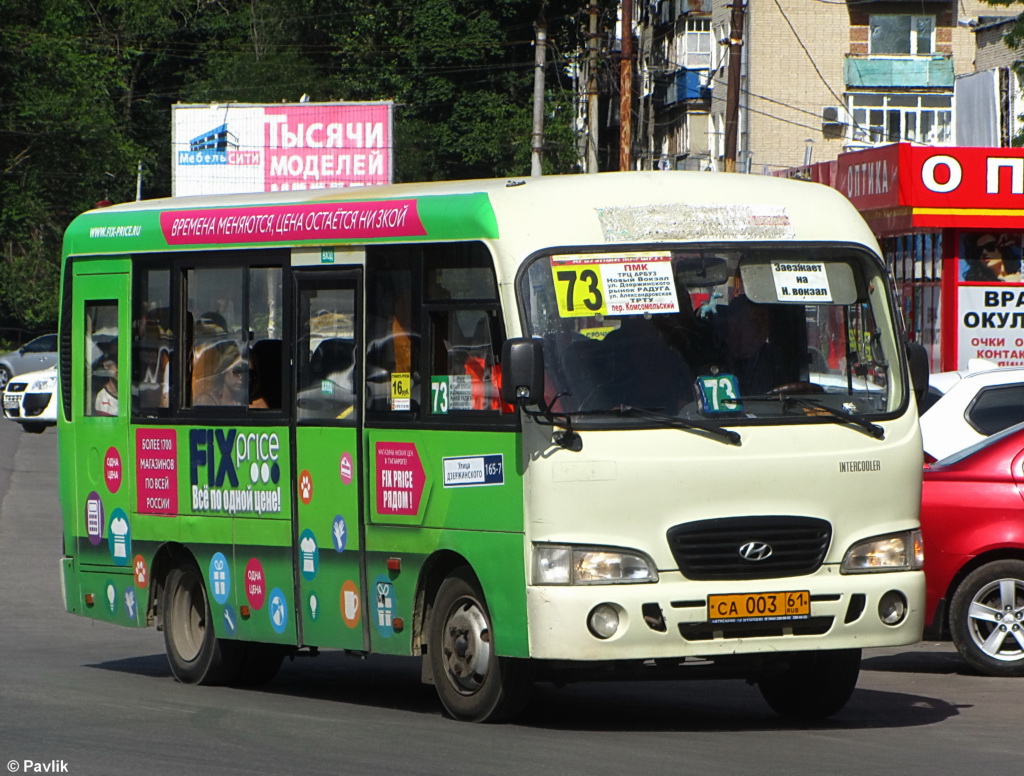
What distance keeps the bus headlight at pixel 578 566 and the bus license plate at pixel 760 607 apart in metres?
0.39

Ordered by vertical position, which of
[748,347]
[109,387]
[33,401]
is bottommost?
[33,401]

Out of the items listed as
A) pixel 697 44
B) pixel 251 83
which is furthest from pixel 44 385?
pixel 251 83

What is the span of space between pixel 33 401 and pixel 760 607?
2914 centimetres

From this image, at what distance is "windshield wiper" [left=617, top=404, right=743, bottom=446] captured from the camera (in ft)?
28.3

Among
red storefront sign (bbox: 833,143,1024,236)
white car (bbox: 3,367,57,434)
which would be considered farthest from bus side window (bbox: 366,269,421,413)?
white car (bbox: 3,367,57,434)

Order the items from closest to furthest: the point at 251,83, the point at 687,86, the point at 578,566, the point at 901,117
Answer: the point at 578,566, the point at 901,117, the point at 687,86, the point at 251,83

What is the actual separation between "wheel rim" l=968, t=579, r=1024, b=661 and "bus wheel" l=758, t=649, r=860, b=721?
2000 millimetres

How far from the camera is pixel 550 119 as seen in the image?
74312 mm

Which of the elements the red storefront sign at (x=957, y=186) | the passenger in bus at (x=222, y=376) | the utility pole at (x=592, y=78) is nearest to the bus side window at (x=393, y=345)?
the passenger in bus at (x=222, y=376)

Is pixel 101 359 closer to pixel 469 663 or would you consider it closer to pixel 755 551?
pixel 469 663

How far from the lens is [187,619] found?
37.3 feet

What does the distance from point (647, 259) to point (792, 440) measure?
1.01 meters

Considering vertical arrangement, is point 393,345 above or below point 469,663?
above

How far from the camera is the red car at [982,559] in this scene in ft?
36.9
